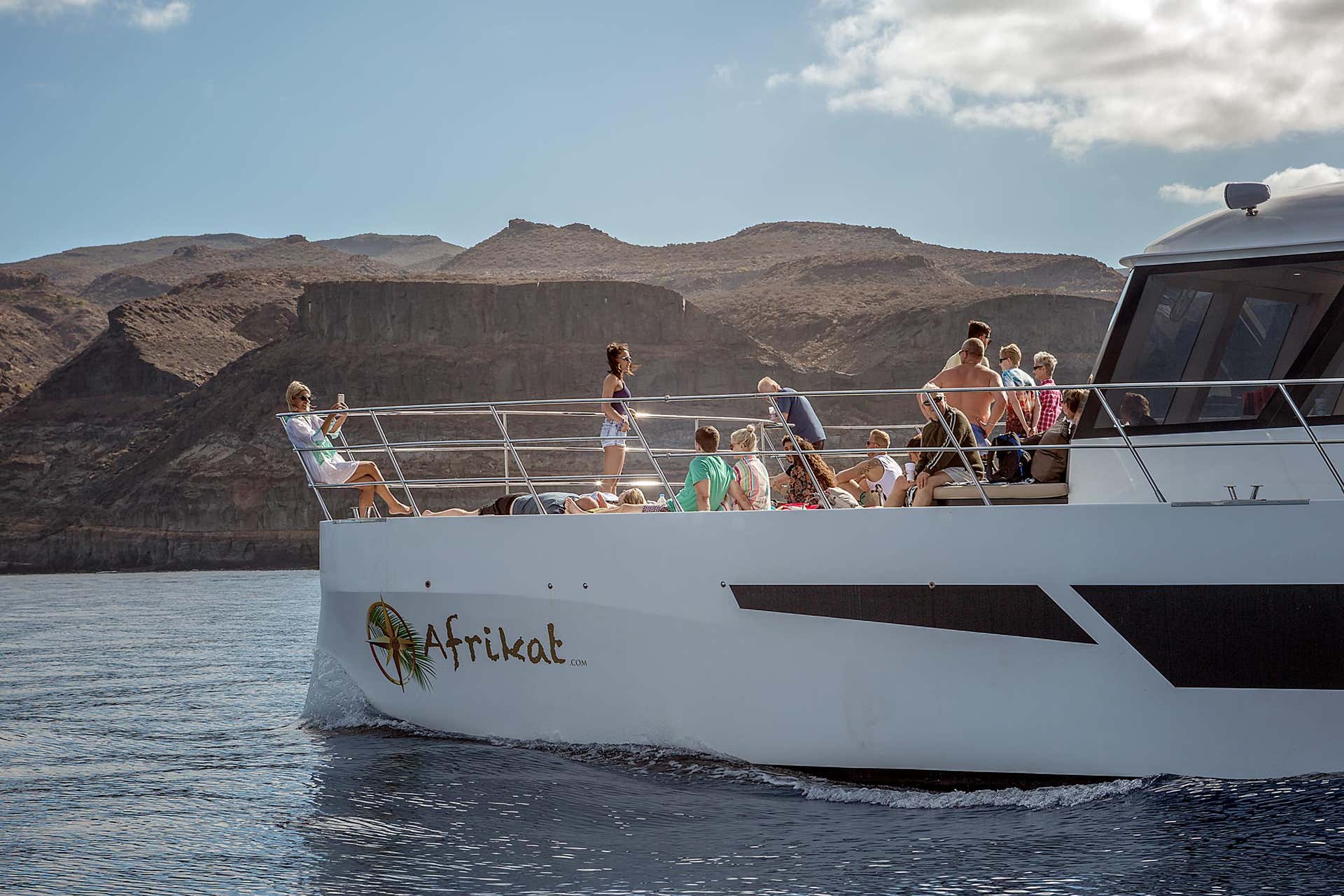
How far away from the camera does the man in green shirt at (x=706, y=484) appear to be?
6820 mm

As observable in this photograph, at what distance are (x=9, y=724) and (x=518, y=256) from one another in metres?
169

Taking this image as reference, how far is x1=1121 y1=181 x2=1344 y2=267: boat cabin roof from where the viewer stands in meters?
5.91

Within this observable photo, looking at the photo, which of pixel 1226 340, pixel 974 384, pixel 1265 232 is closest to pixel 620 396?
pixel 974 384

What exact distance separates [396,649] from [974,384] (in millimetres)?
3550

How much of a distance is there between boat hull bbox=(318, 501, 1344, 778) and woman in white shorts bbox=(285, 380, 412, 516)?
4.00 ft

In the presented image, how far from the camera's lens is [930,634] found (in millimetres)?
5996

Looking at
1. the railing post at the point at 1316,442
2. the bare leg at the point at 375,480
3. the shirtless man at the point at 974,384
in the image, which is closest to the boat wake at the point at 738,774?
the bare leg at the point at 375,480

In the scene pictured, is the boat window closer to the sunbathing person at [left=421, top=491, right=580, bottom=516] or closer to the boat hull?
the boat hull

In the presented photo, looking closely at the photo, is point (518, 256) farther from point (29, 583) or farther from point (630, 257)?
point (29, 583)

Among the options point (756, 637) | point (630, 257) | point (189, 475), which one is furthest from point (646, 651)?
point (630, 257)

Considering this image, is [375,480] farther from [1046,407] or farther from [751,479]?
[1046,407]

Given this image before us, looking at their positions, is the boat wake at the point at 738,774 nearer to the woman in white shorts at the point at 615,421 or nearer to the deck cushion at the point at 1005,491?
the deck cushion at the point at 1005,491

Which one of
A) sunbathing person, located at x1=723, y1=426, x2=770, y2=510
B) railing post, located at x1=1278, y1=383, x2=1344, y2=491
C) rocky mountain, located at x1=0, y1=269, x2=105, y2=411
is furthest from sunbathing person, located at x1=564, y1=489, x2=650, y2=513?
rocky mountain, located at x1=0, y1=269, x2=105, y2=411

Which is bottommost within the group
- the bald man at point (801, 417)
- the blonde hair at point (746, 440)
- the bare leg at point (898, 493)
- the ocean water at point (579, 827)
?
the ocean water at point (579, 827)
